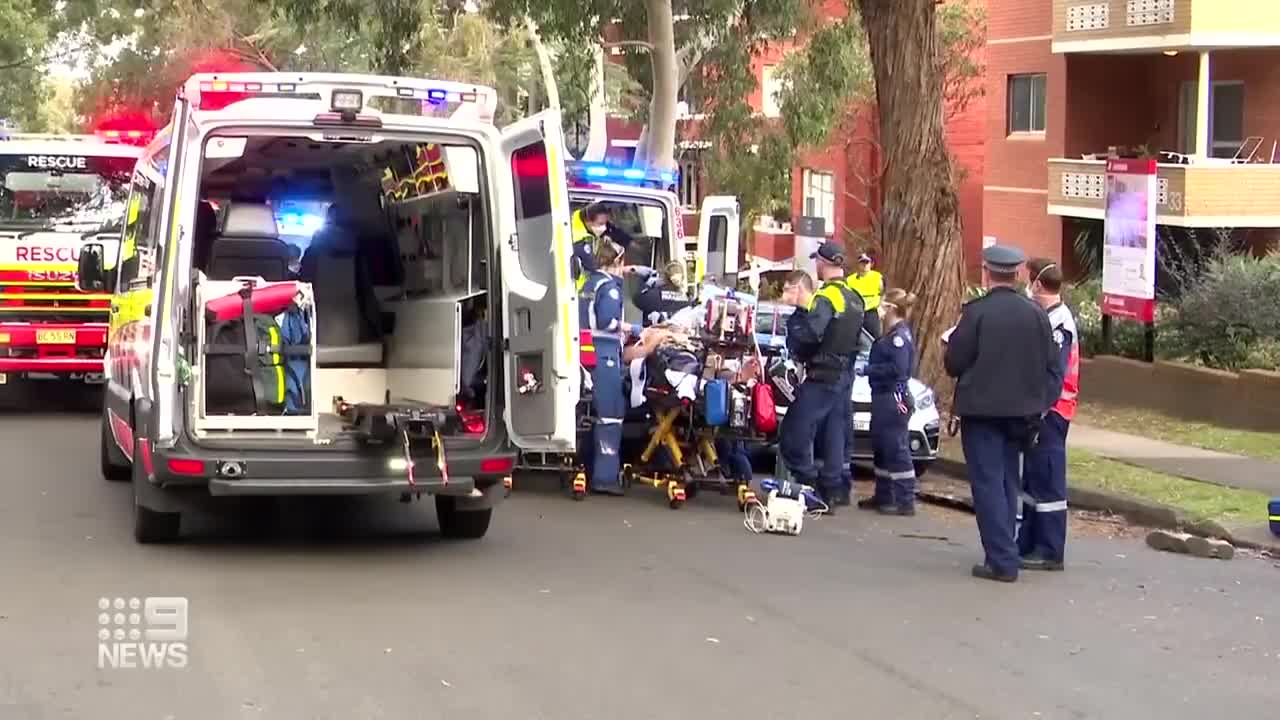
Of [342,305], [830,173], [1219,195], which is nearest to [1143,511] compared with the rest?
[342,305]

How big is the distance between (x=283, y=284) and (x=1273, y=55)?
72.2 ft

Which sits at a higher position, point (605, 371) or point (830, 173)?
point (830, 173)

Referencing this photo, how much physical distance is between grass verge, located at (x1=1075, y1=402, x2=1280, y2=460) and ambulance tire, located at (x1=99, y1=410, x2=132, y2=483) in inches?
357

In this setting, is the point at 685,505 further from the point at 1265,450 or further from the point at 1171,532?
the point at 1265,450

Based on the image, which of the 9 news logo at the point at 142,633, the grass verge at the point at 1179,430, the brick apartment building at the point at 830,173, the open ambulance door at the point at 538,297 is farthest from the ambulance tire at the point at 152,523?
the brick apartment building at the point at 830,173

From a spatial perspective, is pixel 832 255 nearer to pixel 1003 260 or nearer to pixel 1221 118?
pixel 1003 260

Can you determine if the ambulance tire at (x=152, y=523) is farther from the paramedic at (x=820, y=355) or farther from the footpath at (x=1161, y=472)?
the footpath at (x=1161, y=472)

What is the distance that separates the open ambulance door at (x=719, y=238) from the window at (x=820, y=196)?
80.9ft

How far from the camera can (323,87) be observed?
9133mm

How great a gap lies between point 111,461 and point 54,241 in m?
4.77

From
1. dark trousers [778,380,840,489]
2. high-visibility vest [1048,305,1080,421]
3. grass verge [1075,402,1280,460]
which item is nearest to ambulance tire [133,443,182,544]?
dark trousers [778,380,840,489]

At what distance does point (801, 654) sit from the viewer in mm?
7641

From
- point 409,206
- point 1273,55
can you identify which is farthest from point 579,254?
point 1273,55

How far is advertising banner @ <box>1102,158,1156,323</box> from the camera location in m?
17.0
